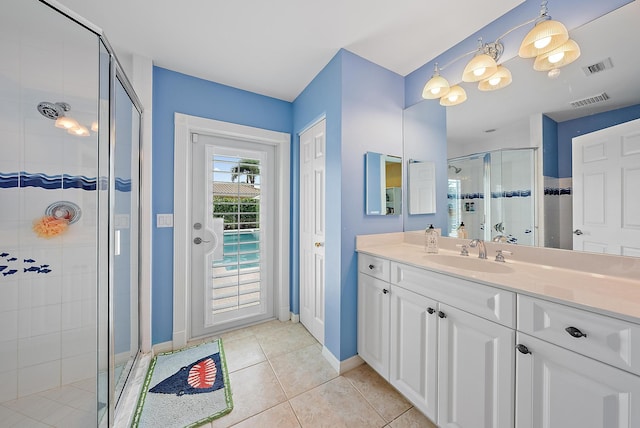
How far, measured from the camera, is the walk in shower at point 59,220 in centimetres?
121

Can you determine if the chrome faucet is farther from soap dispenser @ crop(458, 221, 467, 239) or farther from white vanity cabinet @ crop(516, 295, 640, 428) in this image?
white vanity cabinet @ crop(516, 295, 640, 428)

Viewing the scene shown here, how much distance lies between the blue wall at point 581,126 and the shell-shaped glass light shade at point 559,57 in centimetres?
31

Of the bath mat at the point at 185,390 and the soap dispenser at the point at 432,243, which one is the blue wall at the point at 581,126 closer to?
the soap dispenser at the point at 432,243

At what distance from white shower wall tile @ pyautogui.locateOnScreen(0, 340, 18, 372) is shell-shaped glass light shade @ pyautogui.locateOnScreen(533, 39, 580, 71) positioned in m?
3.33

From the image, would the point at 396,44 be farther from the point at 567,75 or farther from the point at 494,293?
the point at 494,293

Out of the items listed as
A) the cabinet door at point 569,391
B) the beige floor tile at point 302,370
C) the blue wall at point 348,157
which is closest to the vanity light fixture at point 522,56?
the blue wall at point 348,157

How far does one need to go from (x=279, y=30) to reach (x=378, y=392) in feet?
8.20

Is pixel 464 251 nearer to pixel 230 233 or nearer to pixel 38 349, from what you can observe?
pixel 230 233

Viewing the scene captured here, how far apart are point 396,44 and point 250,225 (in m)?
1.99

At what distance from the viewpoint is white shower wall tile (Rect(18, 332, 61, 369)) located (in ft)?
4.23

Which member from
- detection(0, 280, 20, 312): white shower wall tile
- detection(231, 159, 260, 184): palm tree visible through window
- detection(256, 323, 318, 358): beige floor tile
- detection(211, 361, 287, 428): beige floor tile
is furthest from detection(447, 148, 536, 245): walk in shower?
detection(0, 280, 20, 312): white shower wall tile

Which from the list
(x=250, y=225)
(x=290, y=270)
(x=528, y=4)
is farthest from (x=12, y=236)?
(x=528, y=4)

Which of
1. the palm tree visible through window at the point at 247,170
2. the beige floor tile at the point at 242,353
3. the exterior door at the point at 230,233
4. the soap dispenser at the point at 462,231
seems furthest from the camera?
the palm tree visible through window at the point at 247,170

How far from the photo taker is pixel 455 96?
1626 mm
